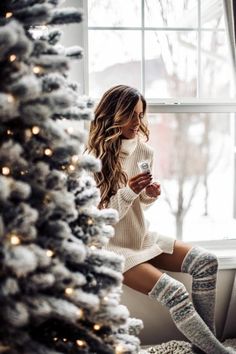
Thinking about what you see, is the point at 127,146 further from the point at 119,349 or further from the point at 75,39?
the point at 119,349

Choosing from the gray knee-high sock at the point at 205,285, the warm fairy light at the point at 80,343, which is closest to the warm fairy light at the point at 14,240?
the warm fairy light at the point at 80,343

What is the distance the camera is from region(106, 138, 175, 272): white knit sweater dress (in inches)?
86.4

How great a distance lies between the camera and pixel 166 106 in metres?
2.60

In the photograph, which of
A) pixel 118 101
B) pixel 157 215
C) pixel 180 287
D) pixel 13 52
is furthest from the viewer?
pixel 157 215

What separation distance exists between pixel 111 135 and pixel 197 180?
2.61ft

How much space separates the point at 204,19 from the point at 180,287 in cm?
134

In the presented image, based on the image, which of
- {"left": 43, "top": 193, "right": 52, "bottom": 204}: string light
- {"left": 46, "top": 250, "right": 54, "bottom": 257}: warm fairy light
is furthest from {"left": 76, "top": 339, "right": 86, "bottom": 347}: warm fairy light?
{"left": 43, "top": 193, "right": 52, "bottom": 204}: string light

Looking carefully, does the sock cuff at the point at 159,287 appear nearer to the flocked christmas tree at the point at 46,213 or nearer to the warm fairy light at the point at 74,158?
the flocked christmas tree at the point at 46,213

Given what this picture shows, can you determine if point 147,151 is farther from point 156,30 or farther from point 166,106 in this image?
point 156,30

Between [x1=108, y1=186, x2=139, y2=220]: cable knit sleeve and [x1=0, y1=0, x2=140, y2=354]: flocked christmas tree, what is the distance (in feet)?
2.36

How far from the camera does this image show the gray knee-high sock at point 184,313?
2107 millimetres

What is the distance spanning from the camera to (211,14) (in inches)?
104

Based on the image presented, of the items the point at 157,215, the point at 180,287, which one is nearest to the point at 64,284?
the point at 180,287

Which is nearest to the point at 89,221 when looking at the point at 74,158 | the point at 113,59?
the point at 74,158
